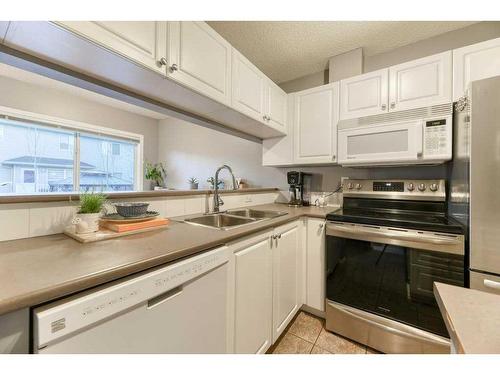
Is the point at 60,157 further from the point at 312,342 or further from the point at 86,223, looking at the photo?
the point at 312,342

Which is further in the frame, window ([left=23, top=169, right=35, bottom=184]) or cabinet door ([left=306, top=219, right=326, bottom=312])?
window ([left=23, top=169, right=35, bottom=184])

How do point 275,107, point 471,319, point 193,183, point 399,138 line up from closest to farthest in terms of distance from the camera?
point 471,319
point 399,138
point 275,107
point 193,183

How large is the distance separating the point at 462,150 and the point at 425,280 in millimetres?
786

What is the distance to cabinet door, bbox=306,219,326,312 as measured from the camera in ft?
5.33

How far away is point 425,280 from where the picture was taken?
1.23 metres

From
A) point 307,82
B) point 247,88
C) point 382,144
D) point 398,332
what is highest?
point 307,82

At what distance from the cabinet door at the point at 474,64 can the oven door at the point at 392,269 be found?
102 centimetres

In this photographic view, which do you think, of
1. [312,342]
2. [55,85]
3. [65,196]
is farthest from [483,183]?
[55,85]

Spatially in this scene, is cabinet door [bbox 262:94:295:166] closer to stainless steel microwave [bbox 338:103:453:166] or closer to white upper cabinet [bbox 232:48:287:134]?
white upper cabinet [bbox 232:48:287:134]

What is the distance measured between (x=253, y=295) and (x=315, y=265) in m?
0.70

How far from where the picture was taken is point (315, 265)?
165 cm

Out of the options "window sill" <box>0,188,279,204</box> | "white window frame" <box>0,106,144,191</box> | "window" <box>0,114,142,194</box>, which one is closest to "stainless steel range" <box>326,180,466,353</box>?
"window sill" <box>0,188,279,204</box>

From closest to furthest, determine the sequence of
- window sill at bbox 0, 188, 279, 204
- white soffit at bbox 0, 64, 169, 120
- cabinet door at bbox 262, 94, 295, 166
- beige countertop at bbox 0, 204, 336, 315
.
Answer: beige countertop at bbox 0, 204, 336, 315
window sill at bbox 0, 188, 279, 204
cabinet door at bbox 262, 94, 295, 166
white soffit at bbox 0, 64, 169, 120

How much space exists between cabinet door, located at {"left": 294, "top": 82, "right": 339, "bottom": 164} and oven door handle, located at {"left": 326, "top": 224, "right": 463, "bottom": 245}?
26.3 inches
